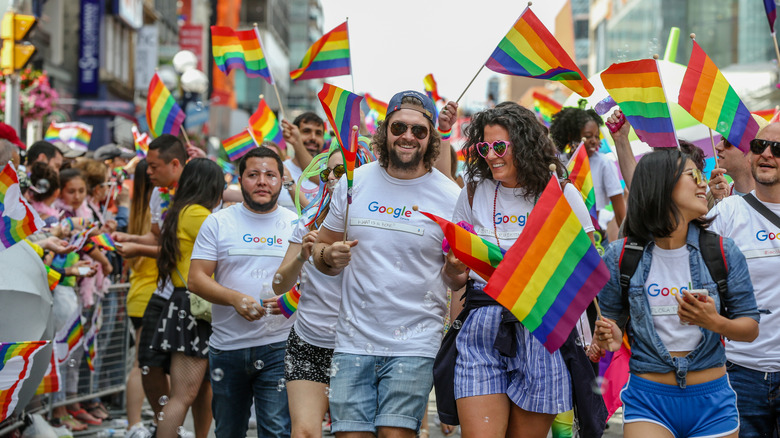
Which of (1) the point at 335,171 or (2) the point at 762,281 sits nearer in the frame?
(2) the point at 762,281

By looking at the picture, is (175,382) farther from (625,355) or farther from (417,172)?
(625,355)

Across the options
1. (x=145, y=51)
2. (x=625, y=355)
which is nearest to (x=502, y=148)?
(x=625, y=355)

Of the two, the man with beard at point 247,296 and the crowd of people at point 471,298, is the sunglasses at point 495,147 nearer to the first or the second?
the crowd of people at point 471,298

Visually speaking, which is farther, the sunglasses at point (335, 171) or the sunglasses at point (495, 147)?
the sunglasses at point (335, 171)

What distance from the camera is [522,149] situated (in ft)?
15.6

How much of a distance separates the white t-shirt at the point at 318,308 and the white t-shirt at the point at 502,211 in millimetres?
887

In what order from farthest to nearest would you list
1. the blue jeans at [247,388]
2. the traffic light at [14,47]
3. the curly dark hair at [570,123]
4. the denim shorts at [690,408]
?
A: the traffic light at [14,47], the curly dark hair at [570,123], the blue jeans at [247,388], the denim shorts at [690,408]

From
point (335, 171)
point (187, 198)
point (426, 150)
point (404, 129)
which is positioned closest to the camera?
point (404, 129)

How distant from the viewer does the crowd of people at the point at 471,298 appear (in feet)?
14.2

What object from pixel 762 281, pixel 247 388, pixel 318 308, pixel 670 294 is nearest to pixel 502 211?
pixel 670 294

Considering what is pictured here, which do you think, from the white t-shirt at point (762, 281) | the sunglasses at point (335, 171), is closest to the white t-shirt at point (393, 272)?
the sunglasses at point (335, 171)

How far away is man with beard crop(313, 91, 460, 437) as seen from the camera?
4.78m

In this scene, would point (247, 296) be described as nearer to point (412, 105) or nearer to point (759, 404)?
point (412, 105)

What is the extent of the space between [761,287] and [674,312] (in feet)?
2.91
